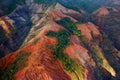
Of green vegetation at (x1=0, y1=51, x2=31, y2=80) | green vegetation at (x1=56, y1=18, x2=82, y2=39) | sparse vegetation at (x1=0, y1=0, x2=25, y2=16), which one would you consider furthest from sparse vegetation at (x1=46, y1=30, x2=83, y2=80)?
sparse vegetation at (x1=0, y1=0, x2=25, y2=16)

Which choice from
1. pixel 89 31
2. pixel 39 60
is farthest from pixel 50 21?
pixel 39 60

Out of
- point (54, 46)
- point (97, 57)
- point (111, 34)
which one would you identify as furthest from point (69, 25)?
point (54, 46)

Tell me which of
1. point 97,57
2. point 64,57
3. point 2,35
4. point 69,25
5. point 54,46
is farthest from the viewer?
point 69,25

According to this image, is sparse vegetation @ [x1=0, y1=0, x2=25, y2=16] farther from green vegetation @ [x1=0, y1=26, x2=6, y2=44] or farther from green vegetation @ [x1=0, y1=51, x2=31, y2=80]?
green vegetation @ [x1=0, y1=51, x2=31, y2=80]

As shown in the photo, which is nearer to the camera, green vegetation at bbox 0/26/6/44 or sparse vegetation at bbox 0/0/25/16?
green vegetation at bbox 0/26/6/44

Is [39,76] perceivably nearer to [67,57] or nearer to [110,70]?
[67,57]

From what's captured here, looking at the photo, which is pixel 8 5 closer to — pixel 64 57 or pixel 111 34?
pixel 111 34

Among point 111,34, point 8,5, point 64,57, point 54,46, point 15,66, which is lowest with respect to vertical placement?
point 111,34

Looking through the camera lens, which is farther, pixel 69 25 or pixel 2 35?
pixel 69 25
